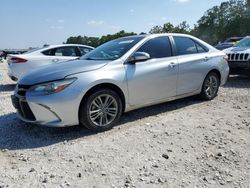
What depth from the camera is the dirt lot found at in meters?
3.37

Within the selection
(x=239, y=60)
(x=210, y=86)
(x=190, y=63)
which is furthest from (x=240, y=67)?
(x=190, y=63)

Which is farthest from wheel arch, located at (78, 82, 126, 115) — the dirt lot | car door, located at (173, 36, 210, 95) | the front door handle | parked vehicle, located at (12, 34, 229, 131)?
car door, located at (173, 36, 210, 95)

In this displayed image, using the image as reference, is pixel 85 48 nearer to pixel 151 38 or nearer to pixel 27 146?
pixel 151 38

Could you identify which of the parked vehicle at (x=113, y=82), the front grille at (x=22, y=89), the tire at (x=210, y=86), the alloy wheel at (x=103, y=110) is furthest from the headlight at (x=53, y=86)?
the tire at (x=210, y=86)

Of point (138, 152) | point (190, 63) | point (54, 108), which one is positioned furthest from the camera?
point (190, 63)

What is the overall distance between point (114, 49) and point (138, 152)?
2.33 m

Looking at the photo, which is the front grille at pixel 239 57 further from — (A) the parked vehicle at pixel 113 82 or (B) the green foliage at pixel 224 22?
(B) the green foliage at pixel 224 22

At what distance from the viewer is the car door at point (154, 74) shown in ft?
17.3

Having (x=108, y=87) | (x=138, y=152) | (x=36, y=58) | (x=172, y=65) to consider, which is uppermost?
(x=172, y=65)

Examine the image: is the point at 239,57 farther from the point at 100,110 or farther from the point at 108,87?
the point at 100,110

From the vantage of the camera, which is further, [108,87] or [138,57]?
[138,57]

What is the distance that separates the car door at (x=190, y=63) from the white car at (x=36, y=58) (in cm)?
423

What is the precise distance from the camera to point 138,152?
407 cm

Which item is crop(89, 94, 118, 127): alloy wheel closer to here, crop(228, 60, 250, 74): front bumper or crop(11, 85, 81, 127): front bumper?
crop(11, 85, 81, 127): front bumper
